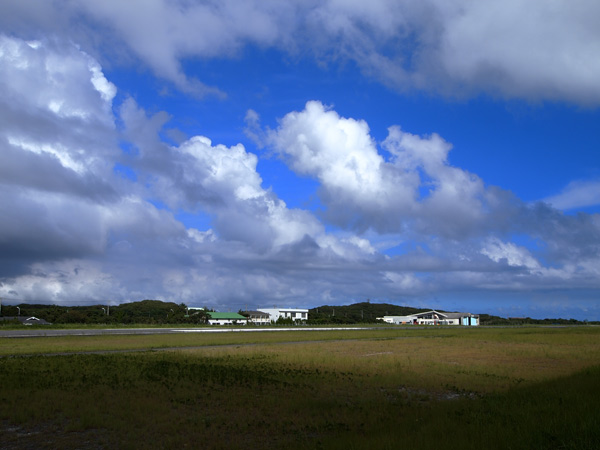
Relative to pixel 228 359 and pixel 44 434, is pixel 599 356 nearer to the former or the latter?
pixel 228 359

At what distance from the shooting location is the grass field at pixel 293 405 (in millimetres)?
11406

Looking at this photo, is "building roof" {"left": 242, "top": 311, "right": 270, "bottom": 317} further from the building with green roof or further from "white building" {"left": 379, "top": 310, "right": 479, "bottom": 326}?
"white building" {"left": 379, "top": 310, "right": 479, "bottom": 326}

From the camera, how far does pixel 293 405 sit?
16078 millimetres

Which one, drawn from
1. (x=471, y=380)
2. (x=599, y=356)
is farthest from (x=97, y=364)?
(x=599, y=356)

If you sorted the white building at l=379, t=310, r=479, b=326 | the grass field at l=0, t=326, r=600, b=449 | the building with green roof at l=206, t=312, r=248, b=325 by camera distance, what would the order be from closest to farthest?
1. the grass field at l=0, t=326, r=600, b=449
2. the building with green roof at l=206, t=312, r=248, b=325
3. the white building at l=379, t=310, r=479, b=326

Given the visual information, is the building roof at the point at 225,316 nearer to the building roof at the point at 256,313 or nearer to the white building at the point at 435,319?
the building roof at the point at 256,313

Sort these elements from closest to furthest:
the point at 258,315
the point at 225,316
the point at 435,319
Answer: the point at 225,316 < the point at 435,319 < the point at 258,315

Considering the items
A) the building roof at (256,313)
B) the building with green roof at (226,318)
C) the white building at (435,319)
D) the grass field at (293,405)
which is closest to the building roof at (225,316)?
the building with green roof at (226,318)

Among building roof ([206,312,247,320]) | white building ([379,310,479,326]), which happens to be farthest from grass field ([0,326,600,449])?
white building ([379,310,479,326])

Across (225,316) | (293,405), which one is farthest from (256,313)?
(293,405)

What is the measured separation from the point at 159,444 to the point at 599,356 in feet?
105

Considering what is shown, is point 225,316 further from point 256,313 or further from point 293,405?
point 293,405

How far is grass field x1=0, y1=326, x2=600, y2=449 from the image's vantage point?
11.4m

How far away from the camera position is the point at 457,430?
11.6m
